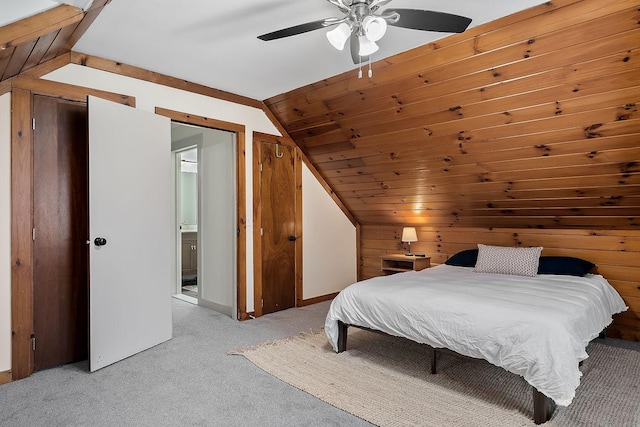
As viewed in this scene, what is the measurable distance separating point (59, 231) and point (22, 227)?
0.80ft

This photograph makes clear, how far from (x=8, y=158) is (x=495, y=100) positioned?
3.56 metres

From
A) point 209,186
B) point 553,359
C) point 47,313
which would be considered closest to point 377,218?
point 209,186

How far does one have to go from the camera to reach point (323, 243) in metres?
5.11

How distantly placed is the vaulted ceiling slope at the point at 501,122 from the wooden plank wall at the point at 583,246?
0.10 meters

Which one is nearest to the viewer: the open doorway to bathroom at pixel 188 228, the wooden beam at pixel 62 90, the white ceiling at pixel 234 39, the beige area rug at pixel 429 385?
the beige area rug at pixel 429 385

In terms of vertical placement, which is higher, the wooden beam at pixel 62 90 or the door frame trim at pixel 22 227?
the wooden beam at pixel 62 90

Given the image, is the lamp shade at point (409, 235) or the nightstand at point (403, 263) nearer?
the nightstand at point (403, 263)

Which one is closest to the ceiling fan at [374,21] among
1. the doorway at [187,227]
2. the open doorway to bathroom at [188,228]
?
the doorway at [187,227]

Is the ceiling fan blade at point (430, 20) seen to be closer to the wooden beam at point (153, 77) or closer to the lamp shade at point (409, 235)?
the wooden beam at point (153, 77)

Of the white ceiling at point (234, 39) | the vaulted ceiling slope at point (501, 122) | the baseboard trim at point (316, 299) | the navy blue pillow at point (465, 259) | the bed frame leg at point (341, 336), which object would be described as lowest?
the baseboard trim at point (316, 299)

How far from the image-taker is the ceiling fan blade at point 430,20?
1.88 meters

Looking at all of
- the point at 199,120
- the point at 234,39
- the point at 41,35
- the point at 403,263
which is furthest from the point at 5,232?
the point at 403,263

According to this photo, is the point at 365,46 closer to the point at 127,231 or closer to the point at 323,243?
the point at 127,231

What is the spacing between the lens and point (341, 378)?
2.68 meters
